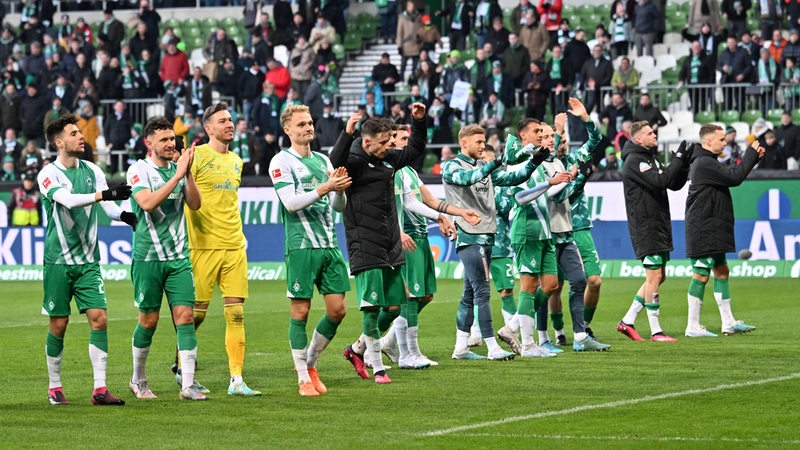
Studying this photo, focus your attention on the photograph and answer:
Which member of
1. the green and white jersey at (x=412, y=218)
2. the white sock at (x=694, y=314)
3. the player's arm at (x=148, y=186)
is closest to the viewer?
the player's arm at (x=148, y=186)

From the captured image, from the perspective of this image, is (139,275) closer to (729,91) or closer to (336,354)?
(336,354)

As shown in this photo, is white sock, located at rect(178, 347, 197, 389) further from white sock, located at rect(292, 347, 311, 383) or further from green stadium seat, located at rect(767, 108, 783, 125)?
green stadium seat, located at rect(767, 108, 783, 125)

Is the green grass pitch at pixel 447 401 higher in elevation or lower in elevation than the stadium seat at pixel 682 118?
lower

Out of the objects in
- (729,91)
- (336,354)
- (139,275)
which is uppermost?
(729,91)

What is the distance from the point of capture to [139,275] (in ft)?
39.0

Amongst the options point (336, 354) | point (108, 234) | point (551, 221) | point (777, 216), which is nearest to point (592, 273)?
point (551, 221)

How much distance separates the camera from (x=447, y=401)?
37.3 ft

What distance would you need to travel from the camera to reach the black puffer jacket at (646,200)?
16219 millimetres

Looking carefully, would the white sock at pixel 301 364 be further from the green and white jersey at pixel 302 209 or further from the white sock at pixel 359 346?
the white sock at pixel 359 346

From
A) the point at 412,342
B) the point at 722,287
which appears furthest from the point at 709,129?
the point at 412,342

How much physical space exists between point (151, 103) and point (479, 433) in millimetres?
27254

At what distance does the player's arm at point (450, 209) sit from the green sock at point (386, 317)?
3.31ft

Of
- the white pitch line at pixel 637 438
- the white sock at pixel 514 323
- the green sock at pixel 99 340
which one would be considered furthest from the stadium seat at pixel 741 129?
the white pitch line at pixel 637 438

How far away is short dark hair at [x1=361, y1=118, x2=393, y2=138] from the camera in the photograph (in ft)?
41.0
